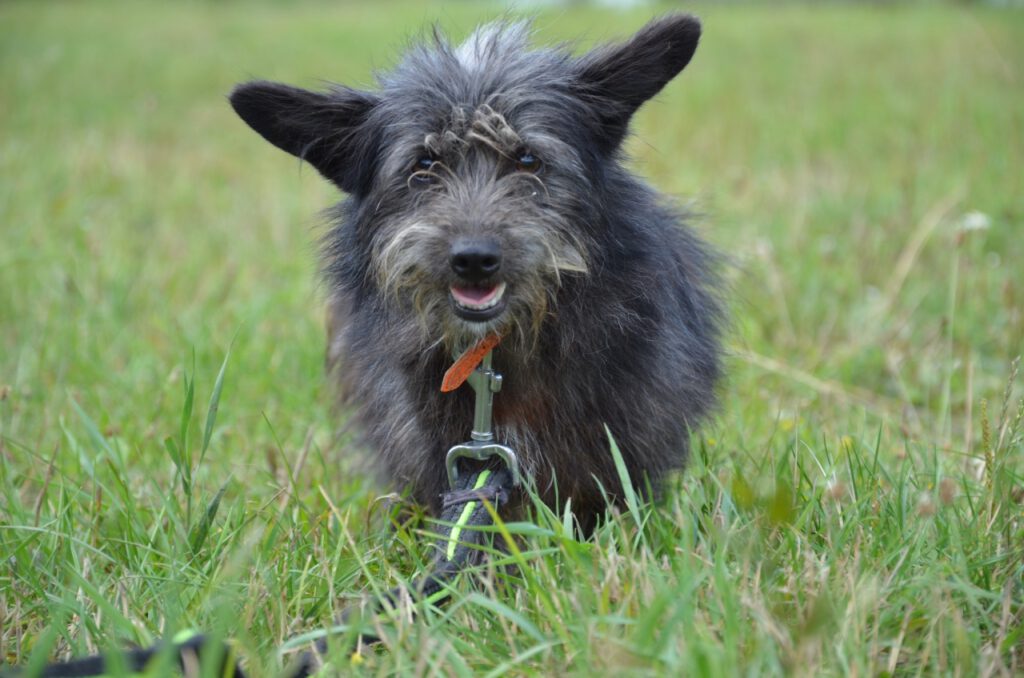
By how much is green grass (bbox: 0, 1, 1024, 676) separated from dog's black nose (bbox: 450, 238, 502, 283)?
63 cm

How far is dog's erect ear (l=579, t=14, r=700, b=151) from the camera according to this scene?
8.77 feet

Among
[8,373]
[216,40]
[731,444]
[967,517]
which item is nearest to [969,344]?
[731,444]

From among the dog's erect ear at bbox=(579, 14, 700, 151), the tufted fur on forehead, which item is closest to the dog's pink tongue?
the tufted fur on forehead

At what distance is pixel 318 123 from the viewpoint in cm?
283

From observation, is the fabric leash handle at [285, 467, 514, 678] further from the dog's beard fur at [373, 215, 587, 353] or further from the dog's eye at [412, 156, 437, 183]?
the dog's eye at [412, 156, 437, 183]

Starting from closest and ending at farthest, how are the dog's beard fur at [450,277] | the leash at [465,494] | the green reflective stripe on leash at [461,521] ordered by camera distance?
1. the leash at [465,494]
2. the green reflective stripe on leash at [461,521]
3. the dog's beard fur at [450,277]

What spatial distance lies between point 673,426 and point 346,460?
4.70 feet

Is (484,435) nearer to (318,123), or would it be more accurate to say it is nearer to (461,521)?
(461,521)

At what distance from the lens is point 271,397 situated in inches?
170

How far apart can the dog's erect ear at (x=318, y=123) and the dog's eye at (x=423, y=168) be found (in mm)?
161

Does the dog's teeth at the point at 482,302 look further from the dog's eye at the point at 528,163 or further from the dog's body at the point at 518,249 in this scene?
the dog's eye at the point at 528,163

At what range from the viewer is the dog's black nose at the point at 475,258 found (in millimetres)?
2439

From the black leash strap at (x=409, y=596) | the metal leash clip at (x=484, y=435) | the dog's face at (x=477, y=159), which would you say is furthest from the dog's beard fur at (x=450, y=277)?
the black leash strap at (x=409, y=596)

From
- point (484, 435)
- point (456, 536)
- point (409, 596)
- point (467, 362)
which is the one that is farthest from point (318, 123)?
point (409, 596)
